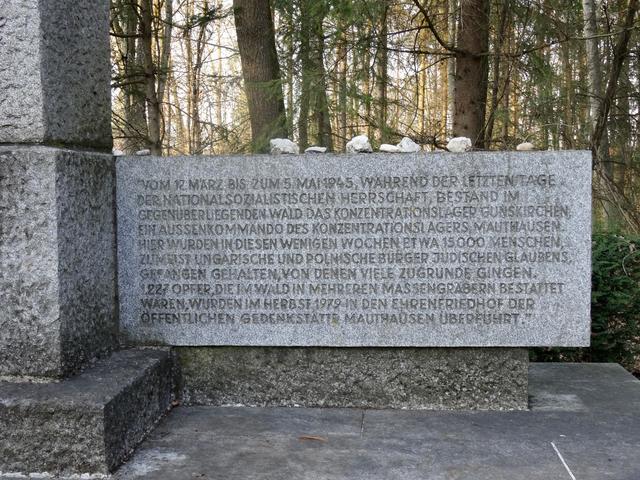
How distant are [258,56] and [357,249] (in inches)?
225

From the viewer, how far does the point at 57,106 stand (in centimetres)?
348

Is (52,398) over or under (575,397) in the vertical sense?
over

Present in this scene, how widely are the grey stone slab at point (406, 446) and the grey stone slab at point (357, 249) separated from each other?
421mm

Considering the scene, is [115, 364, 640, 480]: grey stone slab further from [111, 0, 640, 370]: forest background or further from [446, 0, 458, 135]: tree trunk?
[446, 0, 458, 135]: tree trunk

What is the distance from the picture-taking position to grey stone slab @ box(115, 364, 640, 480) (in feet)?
10.3

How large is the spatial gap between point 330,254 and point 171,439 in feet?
4.29

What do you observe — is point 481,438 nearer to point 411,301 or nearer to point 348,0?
point 411,301

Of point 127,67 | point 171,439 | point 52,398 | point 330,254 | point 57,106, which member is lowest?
point 171,439

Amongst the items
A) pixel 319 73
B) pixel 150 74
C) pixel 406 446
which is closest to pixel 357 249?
pixel 406 446

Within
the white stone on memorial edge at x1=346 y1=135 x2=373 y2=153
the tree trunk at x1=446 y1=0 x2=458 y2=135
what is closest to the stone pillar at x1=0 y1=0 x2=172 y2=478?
the white stone on memorial edge at x1=346 y1=135 x2=373 y2=153

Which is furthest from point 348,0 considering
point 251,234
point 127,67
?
point 251,234

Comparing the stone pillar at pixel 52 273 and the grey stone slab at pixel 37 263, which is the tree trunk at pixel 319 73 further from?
the grey stone slab at pixel 37 263

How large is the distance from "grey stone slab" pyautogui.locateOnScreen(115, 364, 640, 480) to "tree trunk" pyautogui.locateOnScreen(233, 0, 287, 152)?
18.6 feet

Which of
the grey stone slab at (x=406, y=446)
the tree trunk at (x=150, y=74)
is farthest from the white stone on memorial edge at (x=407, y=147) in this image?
the tree trunk at (x=150, y=74)
